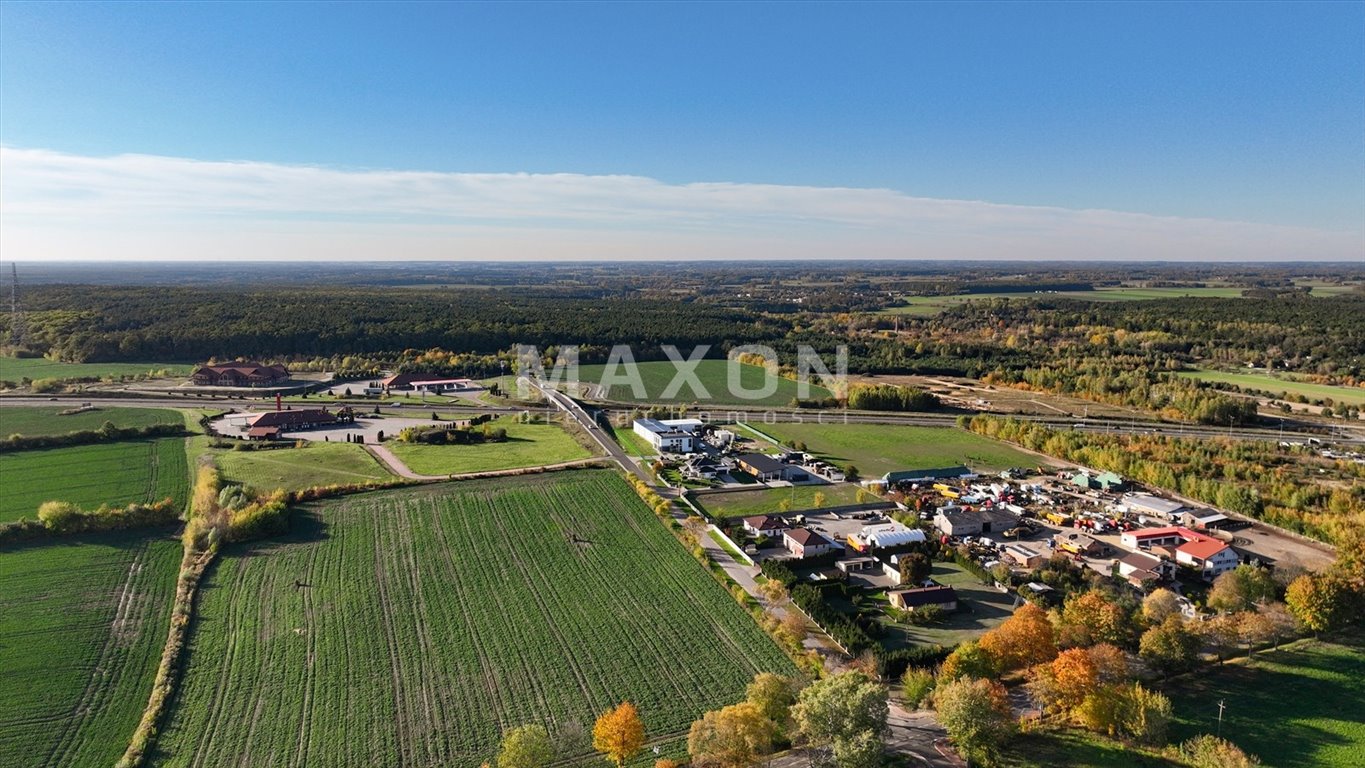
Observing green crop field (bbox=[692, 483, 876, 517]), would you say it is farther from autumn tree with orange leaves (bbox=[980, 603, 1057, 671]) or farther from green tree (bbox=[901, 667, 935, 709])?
green tree (bbox=[901, 667, 935, 709])

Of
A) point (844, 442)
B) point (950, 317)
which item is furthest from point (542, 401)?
point (950, 317)

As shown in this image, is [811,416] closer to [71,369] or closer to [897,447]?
[897,447]

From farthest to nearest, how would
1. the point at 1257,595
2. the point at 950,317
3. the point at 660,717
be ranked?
the point at 950,317, the point at 1257,595, the point at 660,717

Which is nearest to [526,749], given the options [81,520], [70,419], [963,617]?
[963,617]

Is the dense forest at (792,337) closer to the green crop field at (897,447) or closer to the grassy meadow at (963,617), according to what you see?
the green crop field at (897,447)

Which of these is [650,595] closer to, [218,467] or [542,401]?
[218,467]

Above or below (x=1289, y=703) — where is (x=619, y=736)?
above
